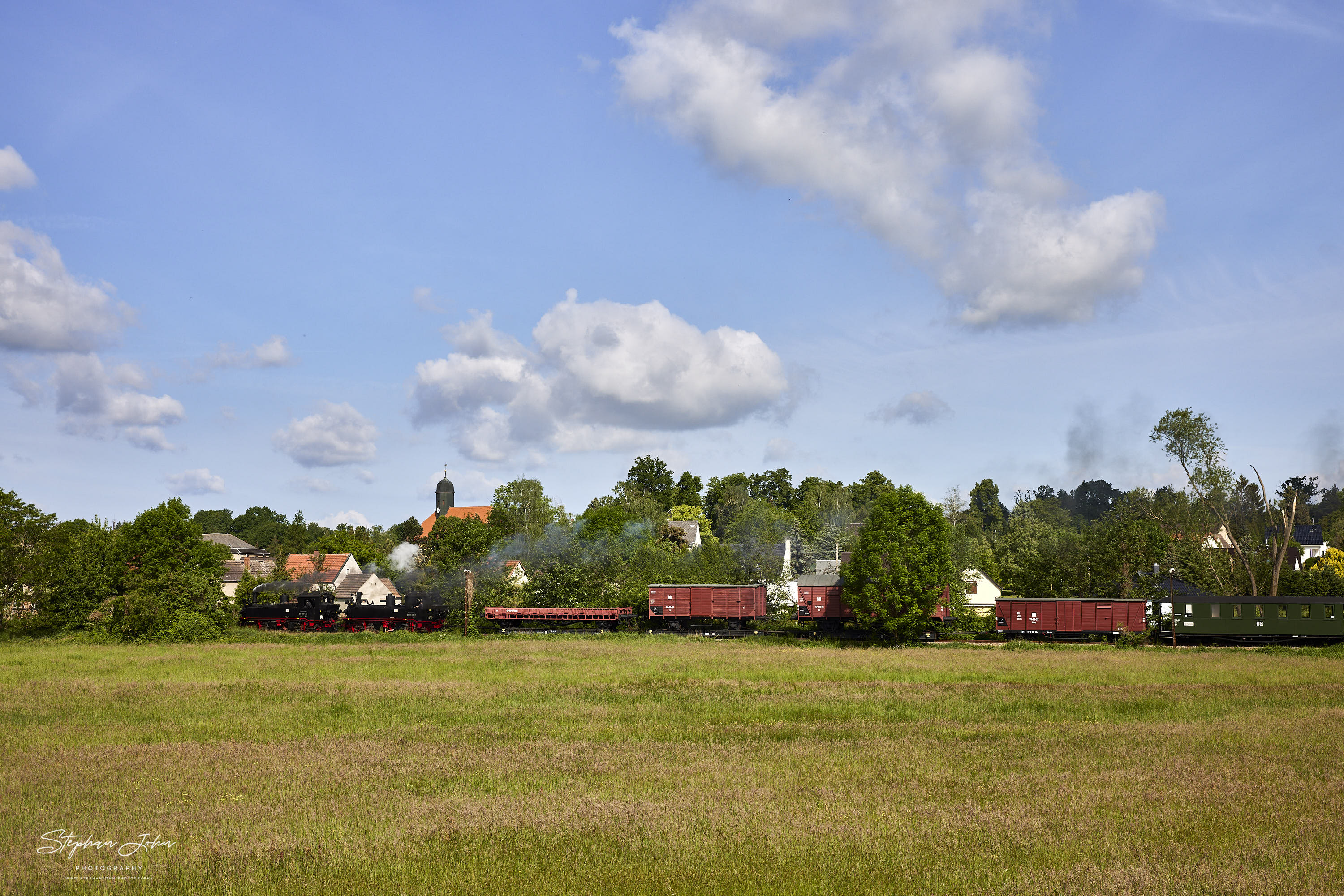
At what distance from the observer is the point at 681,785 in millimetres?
13523

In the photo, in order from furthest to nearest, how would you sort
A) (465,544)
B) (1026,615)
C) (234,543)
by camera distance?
(234,543) < (465,544) < (1026,615)

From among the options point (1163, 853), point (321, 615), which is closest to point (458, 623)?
→ point (321, 615)

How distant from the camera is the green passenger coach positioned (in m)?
47.3

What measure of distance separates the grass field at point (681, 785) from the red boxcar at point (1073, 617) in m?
23.1

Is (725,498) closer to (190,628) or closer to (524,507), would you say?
(524,507)

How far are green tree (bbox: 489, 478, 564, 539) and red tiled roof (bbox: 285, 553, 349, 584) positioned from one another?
69.8 feet

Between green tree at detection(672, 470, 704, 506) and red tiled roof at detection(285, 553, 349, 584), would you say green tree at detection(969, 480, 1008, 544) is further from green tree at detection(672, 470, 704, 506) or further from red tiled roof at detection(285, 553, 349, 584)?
red tiled roof at detection(285, 553, 349, 584)

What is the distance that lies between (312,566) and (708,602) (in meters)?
73.4

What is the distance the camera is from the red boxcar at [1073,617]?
5100cm

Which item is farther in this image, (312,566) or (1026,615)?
(312,566)

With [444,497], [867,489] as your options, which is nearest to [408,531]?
[444,497]

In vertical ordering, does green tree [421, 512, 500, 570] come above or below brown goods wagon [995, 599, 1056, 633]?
above

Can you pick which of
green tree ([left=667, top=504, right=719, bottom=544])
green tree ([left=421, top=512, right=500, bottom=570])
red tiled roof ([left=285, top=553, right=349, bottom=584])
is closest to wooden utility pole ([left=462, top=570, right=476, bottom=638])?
green tree ([left=421, top=512, right=500, bottom=570])

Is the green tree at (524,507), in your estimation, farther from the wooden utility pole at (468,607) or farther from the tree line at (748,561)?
the wooden utility pole at (468,607)
